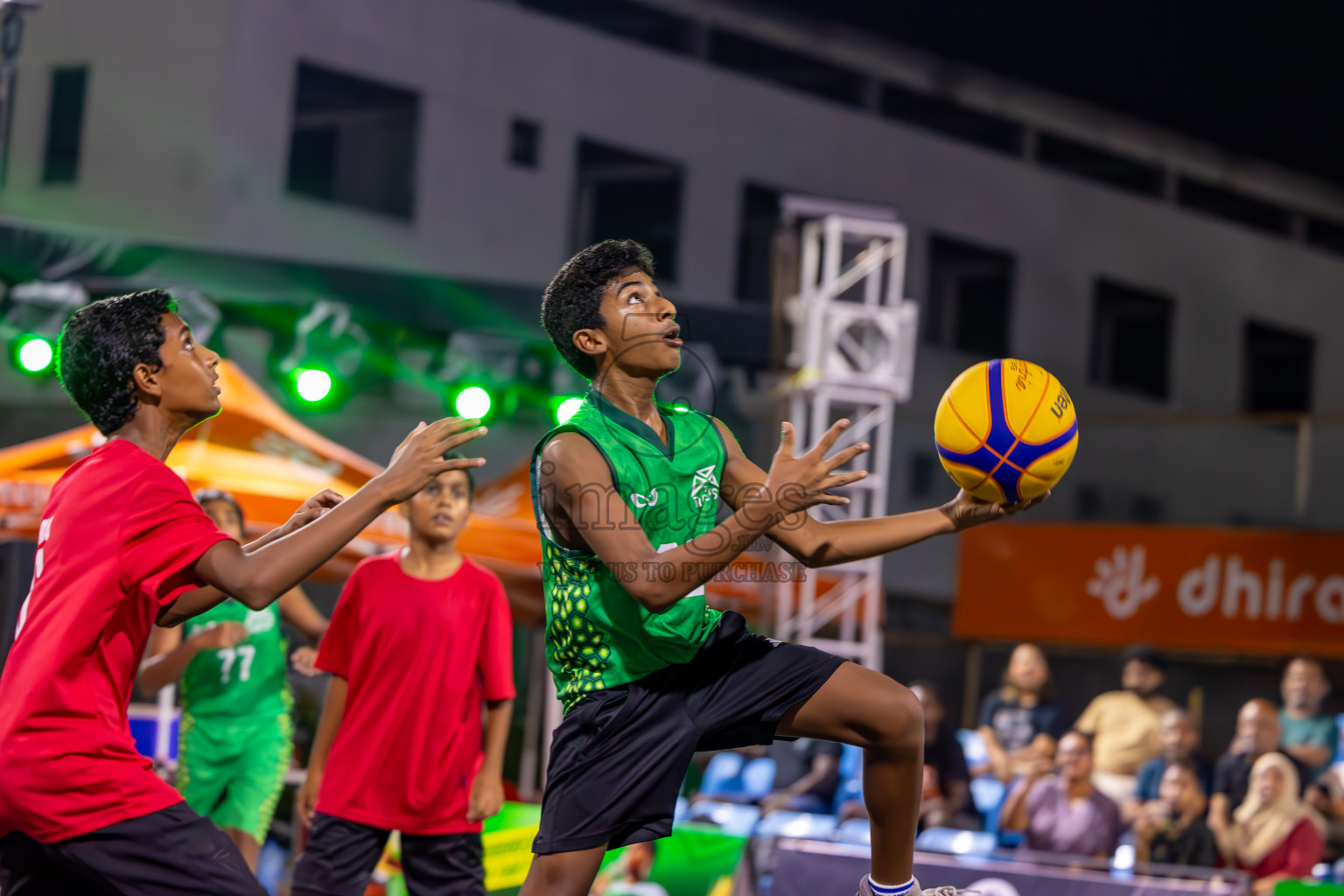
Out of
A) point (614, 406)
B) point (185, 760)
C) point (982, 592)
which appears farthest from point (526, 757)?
point (614, 406)

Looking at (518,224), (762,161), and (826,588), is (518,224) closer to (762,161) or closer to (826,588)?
(762,161)

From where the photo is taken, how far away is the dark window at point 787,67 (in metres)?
21.0

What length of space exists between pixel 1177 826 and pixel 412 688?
456cm

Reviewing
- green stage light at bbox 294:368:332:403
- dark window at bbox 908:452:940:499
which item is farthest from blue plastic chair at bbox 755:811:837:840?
dark window at bbox 908:452:940:499

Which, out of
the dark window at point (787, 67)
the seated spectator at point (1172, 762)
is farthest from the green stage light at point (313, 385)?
the dark window at point (787, 67)

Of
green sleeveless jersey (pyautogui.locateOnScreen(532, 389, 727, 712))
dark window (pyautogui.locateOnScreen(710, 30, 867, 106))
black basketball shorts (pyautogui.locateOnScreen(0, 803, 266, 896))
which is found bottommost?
black basketball shorts (pyautogui.locateOnScreen(0, 803, 266, 896))

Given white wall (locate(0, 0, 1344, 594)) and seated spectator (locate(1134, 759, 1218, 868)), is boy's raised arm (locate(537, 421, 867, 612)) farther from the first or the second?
white wall (locate(0, 0, 1344, 594))

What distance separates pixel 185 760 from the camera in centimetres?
559

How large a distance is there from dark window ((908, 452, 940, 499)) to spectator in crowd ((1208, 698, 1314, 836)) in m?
11.8

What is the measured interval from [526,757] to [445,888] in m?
6.66

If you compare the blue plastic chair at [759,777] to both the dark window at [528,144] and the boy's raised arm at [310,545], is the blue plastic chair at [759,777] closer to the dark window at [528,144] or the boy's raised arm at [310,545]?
the boy's raised arm at [310,545]

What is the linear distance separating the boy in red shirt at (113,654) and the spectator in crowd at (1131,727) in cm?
→ 676

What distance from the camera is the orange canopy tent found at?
26.3 ft

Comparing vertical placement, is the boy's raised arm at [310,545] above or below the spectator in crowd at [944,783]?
above
